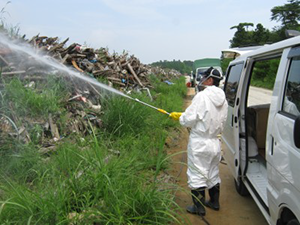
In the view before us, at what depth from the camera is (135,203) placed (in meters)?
2.73

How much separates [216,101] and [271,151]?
1.04 meters

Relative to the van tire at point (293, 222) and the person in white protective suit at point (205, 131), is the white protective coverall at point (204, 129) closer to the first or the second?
the person in white protective suit at point (205, 131)

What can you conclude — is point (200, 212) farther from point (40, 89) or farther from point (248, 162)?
point (40, 89)

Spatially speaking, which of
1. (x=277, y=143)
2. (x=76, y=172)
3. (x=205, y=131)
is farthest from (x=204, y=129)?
(x=76, y=172)

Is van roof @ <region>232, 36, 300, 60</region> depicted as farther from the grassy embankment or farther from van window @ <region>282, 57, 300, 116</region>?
the grassy embankment

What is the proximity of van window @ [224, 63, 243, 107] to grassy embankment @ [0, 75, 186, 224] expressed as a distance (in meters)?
1.50

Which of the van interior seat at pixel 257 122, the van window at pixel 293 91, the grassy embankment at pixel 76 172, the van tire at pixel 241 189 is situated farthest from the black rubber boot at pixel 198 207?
the van window at pixel 293 91

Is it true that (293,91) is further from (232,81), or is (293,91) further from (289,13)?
(289,13)

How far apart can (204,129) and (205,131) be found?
33 mm

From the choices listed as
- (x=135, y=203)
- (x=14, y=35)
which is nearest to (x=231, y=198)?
(x=135, y=203)

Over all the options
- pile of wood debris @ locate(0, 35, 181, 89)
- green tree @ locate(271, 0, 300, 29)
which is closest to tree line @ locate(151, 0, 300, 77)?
green tree @ locate(271, 0, 300, 29)

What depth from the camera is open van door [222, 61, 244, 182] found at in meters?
3.66

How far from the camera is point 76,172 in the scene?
290cm

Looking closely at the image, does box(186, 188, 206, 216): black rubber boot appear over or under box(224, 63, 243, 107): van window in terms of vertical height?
under
